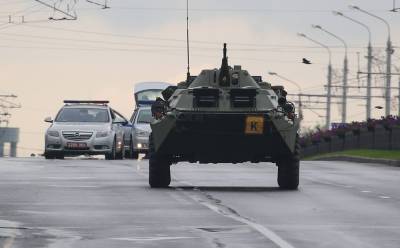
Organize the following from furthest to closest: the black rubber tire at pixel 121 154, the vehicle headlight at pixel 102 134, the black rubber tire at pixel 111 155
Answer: the black rubber tire at pixel 121 154, the black rubber tire at pixel 111 155, the vehicle headlight at pixel 102 134

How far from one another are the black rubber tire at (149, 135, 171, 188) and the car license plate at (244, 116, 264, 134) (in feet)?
5.41

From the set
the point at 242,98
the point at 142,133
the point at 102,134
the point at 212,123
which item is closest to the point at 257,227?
the point at 212,123

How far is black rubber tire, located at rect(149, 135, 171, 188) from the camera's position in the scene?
2678 centimetres

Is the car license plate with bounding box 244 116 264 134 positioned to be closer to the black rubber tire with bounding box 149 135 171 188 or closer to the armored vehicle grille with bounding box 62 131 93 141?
the black rubber tire with bounding box 149 135 171 188

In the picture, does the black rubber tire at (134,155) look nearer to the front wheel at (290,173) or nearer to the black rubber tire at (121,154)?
the black rubber tire at (121,154)

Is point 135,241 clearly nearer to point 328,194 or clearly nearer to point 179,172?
point 328,194

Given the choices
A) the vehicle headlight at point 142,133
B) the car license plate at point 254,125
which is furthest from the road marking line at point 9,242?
Answer: the vehicle headlight at point 142,133

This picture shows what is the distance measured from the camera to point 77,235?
1577 cm

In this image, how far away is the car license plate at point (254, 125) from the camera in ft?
85.7

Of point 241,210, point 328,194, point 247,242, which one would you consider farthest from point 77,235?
point 328,194

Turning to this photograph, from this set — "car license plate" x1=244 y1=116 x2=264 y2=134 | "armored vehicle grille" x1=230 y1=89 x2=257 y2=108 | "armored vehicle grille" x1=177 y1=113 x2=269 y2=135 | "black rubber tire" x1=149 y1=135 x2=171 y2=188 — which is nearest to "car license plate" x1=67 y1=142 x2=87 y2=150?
"black rubber tire" x1=149 y1=135 x2=171 y2=188

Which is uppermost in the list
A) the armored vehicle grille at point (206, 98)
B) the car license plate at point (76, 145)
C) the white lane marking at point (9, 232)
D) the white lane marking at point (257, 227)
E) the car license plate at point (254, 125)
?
the armored vehicle grille at point (206, 98)

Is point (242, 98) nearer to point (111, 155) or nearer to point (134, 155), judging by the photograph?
point (111, 155)

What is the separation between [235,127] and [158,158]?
1.51 meters
